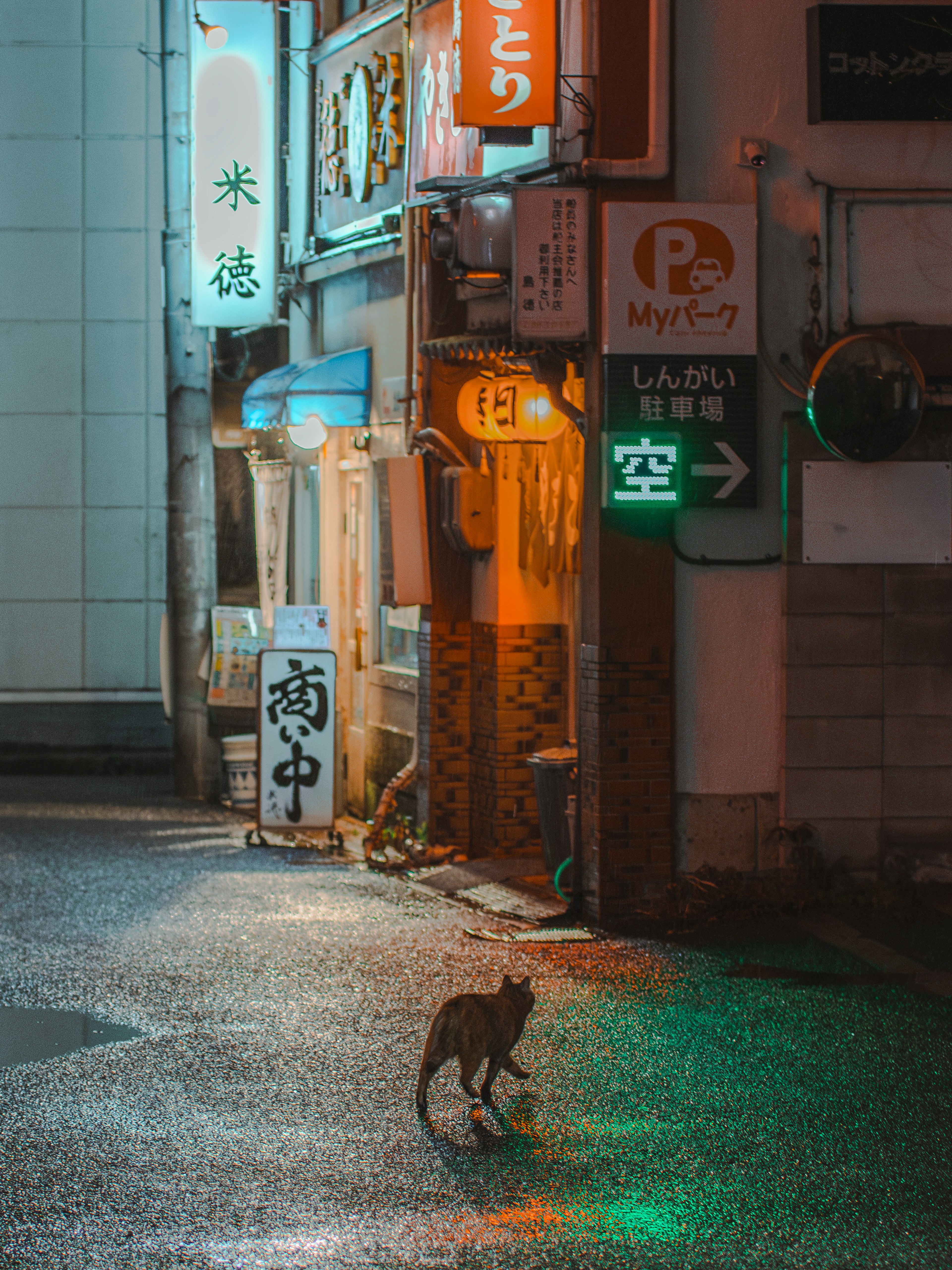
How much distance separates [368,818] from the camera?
16.2 metres

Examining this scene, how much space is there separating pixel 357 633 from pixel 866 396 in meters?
7.55

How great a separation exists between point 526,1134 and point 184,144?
12.8 metres

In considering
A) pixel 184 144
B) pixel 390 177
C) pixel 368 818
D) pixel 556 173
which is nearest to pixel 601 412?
pixel 556 173

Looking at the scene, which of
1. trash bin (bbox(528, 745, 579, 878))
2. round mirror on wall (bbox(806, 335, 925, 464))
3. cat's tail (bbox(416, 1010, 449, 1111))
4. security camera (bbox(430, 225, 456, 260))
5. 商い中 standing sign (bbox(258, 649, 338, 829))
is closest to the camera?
cat's tail (bbox(416, 1010, 449, 1111))

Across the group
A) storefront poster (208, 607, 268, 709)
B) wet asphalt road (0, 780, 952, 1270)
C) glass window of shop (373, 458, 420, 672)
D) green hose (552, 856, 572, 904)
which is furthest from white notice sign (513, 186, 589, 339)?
storefront poster (208, 607, 268, 709)

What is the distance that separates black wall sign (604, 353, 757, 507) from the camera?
415 inches

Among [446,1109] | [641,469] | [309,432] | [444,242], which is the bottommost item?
[446,1109]

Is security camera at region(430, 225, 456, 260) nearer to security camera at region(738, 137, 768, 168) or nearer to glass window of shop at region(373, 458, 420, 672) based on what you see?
glass window of shop at region(373, 458, 420, 672)

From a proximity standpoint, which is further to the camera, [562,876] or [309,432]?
[309,432]

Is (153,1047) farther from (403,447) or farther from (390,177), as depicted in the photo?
(390,177)

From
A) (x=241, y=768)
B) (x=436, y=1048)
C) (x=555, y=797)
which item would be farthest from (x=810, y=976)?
(x=241, y=768)

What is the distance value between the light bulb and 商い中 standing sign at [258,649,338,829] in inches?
98.6

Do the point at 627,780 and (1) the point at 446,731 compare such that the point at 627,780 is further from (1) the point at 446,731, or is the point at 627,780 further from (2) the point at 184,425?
(2) the point at 184,425

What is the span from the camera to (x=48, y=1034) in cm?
810
